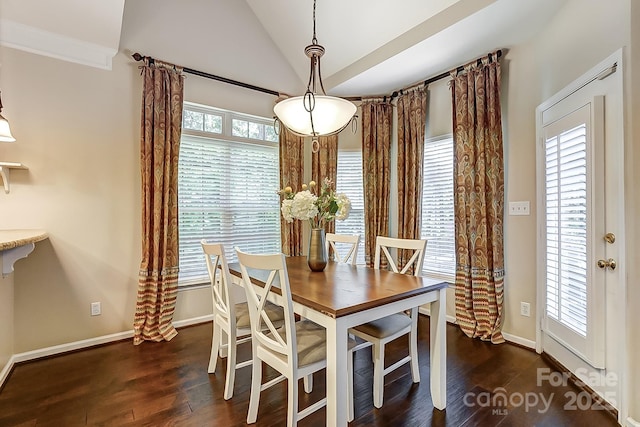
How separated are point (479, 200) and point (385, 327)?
1.71 metres

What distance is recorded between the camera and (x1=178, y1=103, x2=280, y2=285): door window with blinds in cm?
326

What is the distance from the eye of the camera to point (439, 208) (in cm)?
345

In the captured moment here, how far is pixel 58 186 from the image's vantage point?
261 centimetres

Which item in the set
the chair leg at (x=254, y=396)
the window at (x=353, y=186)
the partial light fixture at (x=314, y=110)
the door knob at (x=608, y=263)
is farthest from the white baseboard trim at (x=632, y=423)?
the window at (x=353, y=186)

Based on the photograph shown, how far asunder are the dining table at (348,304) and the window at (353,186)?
1831 millimetres

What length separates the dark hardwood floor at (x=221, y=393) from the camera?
1776 millimetres

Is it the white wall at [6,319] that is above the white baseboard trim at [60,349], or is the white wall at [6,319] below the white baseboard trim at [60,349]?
above

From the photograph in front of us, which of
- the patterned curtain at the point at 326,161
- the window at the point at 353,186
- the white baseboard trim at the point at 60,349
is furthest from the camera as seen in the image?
the window at the point at 353,186

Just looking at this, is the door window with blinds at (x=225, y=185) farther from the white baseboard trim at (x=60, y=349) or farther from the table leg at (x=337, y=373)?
the table leg at (x=337, y=373)

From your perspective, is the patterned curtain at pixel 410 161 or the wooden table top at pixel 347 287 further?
the patterned curtain at pixel 410 161

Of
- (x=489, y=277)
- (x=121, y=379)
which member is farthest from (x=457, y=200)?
(x=121, y=379)

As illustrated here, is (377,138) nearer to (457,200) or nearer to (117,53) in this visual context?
(457,200)

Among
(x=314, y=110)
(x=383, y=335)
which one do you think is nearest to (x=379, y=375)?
(x=383, y=335)

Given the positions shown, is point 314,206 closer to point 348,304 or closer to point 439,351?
point 348,304
